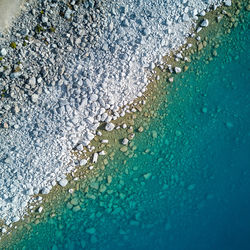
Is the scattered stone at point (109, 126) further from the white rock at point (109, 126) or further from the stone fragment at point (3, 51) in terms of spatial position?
the stone fragment at point (3, 51)

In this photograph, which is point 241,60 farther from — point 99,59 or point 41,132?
point 41,132

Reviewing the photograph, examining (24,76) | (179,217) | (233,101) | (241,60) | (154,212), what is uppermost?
(24,76)

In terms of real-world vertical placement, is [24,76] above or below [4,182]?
above

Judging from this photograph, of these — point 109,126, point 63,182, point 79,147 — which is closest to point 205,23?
point 109,126

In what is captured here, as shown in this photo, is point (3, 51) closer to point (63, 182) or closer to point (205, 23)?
point (63, 182)

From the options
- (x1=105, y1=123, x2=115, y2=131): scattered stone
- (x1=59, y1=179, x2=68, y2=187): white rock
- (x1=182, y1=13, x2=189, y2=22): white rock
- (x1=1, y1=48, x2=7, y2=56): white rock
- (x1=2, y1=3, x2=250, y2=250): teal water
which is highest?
(x1=1, y1=48, x2=7, y2=56): white rock

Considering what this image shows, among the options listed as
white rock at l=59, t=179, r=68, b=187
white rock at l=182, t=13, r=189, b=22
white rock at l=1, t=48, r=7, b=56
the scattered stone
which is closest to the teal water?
white rock at l=59, t=179, r=68, b=187

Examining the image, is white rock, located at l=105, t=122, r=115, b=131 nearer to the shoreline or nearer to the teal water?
the shoreline

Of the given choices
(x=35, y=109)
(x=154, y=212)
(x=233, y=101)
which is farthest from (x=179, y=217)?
(x=35, y=109)
